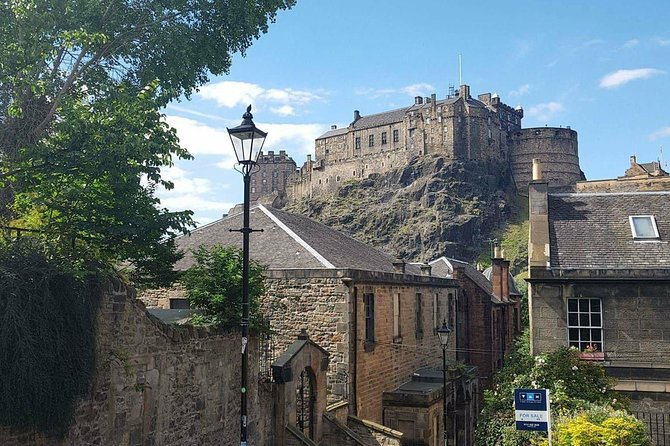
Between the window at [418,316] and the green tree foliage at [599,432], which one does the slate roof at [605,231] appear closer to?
the green tree foliage at [599,432]

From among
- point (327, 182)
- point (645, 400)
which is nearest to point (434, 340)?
point (645, 400)

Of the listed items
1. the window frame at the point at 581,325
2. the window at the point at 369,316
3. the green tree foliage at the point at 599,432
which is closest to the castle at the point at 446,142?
the window at the point at 369,316

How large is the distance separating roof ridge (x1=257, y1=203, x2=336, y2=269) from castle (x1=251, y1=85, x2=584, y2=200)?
78.7m

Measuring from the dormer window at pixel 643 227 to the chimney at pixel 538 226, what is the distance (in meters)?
2.62

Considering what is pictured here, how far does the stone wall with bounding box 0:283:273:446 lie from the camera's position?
912cm

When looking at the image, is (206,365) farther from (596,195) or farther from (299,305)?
(596,195)

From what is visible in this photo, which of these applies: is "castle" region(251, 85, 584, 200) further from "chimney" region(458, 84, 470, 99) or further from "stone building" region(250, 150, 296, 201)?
"stone building" region(250, 150, 296, 201)

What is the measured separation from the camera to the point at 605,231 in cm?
1912

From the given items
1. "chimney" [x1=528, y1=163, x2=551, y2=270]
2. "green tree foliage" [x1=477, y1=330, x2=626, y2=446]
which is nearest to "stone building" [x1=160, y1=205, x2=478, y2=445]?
"green tree foliage" [x1=477, y1=330, x2=626, y2=446]

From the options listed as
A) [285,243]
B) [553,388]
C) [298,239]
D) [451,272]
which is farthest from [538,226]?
[451,272]

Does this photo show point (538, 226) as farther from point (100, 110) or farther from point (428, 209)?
point (428, 209)

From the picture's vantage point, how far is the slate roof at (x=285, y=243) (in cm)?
2042

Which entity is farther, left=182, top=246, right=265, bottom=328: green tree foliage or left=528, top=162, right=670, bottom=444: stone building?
left=528, top=162, right=670, bottom=444: stone building

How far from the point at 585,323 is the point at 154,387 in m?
12.4
